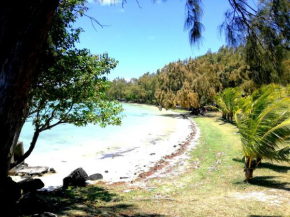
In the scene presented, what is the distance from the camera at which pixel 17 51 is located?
2256mm

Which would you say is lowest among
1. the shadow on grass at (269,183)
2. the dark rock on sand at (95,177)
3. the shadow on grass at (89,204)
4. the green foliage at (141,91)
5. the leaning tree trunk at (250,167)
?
the dark rock on sand at (95,177)

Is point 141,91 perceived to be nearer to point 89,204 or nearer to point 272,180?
point 272,180

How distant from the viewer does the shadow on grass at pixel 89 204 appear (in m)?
5.87

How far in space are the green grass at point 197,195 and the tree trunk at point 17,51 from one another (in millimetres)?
4053

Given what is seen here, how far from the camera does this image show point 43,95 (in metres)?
6.80

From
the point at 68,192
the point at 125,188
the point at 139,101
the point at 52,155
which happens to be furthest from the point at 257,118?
the point at 139,101

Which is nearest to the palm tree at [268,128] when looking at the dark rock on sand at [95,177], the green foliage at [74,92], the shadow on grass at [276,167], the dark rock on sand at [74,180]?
the shadow on grass at [276,167]

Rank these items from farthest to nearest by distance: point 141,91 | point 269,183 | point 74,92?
point 141,91 → point 269,183 → point 74,92

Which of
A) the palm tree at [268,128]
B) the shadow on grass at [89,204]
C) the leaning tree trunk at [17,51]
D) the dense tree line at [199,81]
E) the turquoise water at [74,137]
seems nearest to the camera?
the leaning tree trunk at [17,51]

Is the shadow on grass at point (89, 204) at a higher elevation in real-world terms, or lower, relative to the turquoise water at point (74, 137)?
higher

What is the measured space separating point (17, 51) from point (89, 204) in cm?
587

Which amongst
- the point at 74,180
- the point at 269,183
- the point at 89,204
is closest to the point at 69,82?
the point at 89,204

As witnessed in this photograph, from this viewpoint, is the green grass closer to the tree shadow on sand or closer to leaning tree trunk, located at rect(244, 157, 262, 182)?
the tree shadow on sand

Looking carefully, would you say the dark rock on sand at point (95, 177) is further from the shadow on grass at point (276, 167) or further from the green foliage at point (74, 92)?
the shadow on grass at point (276, 167)
